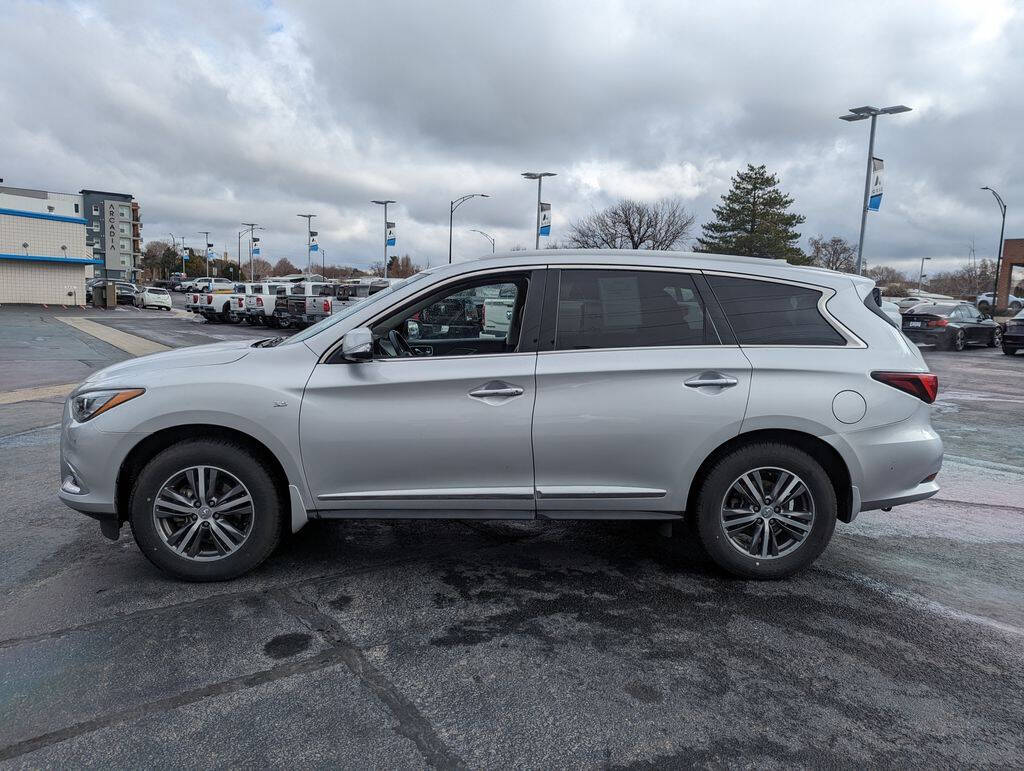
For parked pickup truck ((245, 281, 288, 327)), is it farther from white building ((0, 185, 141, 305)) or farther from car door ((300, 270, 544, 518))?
car door ((300, 270, 544, 518))

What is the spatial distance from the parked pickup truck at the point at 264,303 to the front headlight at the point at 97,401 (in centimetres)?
2643

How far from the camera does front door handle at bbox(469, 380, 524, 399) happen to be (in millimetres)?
3754

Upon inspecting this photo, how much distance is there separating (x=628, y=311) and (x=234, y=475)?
2.28 metres

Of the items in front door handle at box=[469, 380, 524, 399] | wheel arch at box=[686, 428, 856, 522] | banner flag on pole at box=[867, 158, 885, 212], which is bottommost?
wheel arch at box=[686, 428, 856, 522]

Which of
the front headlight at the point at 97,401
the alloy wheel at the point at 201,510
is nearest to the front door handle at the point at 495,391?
the alloy wheel at the point at 201,510

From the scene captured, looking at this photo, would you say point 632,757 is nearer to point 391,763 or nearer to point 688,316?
point 391,763

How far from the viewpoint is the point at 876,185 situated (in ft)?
81.9

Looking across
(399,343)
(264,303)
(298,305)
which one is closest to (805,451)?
(399,343)

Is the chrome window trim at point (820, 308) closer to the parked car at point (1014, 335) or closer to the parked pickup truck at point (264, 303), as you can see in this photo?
the parked car at point (1014, 335)

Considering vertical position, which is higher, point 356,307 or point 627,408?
point 356,307

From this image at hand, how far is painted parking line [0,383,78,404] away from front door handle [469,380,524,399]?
330 inches

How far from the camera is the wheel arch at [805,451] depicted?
3.88 meters

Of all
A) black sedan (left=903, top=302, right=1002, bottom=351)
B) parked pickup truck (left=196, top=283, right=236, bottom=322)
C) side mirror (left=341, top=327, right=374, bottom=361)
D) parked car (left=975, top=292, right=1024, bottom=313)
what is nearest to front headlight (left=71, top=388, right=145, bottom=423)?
side mirror (left=341, top=327, right=374, bottom=361)

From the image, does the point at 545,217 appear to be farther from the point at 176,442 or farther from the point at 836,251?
the point at 836,251
